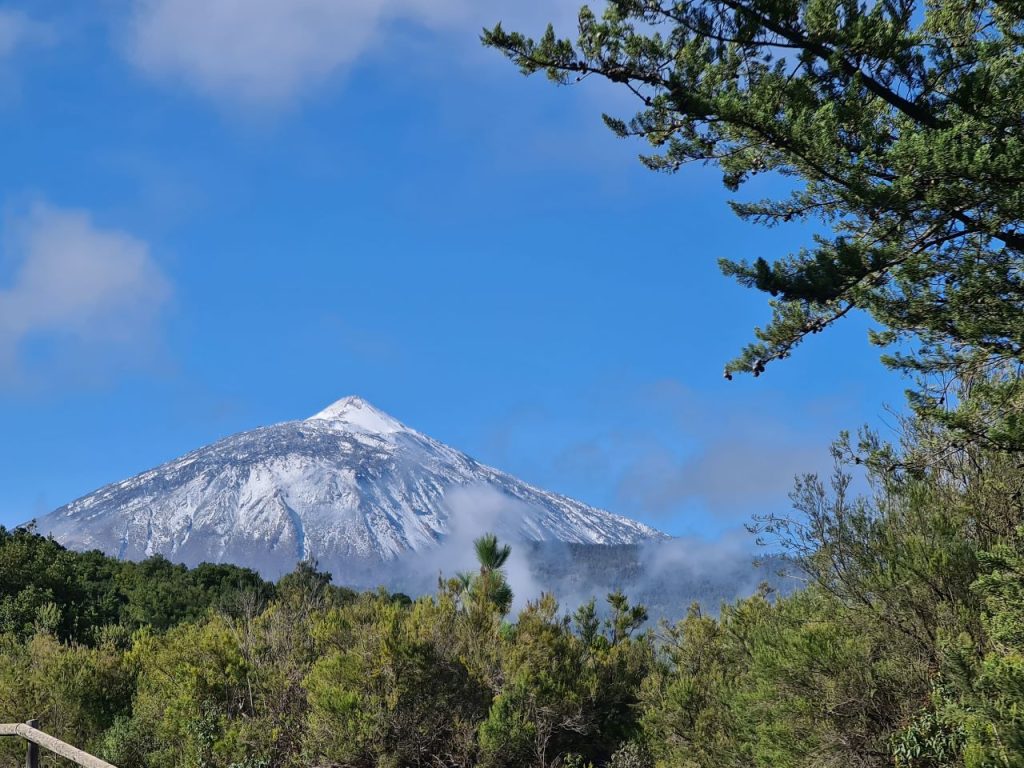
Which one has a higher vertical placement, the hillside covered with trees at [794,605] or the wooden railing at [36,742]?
the hillside covered with trees at [794,605]

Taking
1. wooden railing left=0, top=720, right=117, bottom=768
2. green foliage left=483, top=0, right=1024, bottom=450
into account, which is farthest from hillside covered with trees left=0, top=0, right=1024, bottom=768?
wooden railing left=0, top=720, right=117, bottom=768

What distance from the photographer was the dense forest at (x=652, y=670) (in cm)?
969

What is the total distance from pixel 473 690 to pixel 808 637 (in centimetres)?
663

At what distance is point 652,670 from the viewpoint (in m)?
16.8

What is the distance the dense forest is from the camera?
969cm

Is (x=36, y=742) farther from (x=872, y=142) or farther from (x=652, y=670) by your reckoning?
(x=652, y=670)

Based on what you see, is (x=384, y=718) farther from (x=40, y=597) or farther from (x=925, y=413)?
(x=40, y=597)

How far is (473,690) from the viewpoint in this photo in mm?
15102

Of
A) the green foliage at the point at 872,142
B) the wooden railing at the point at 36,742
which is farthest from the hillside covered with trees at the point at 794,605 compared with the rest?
the wooden railing at the point at 36,742

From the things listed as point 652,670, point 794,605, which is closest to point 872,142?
point 794,605

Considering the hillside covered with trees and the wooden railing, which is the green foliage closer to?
the hillside covered with trees

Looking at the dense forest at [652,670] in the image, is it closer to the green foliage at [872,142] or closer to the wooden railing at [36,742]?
the green foliage at [872,142]

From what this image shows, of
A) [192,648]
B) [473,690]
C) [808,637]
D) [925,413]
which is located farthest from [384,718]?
[925,413]

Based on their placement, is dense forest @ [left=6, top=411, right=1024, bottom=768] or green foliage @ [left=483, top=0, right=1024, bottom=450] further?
dense forest @ [left=6, top=411, right=1024, bottom=768]
